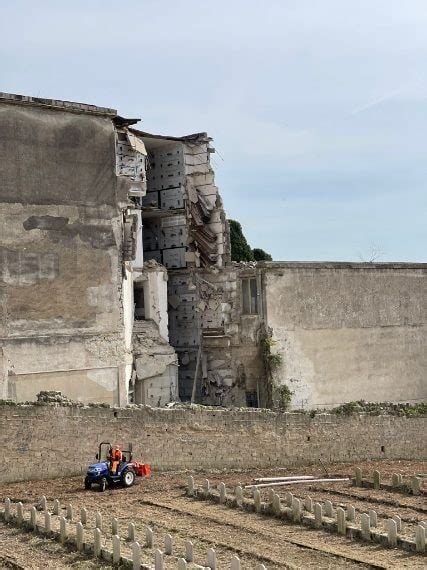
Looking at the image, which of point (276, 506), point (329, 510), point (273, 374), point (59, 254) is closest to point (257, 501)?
point (276, 506)

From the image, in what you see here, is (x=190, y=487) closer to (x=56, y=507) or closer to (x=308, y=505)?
(x=308, y=505)

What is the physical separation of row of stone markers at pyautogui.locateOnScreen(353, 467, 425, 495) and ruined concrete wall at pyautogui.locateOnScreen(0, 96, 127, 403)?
9568 millimetres

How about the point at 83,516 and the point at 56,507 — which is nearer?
the point at 83,516

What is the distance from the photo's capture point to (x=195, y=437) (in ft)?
84.4

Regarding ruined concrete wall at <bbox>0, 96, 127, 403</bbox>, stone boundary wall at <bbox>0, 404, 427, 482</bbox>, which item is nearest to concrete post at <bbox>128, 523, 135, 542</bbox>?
stone boundary wall at <bbox>0, 404, 427, 482</bbox>

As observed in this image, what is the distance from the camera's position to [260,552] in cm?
1667

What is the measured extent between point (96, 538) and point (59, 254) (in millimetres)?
13814

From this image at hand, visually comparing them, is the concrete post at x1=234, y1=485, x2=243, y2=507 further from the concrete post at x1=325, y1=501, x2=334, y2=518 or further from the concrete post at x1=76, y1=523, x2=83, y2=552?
the concrete post at x1=76, y1=523, x2=83, y2=552

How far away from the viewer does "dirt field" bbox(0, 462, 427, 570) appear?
16188mm

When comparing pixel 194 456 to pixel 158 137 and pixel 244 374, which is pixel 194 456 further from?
pixel 158 137

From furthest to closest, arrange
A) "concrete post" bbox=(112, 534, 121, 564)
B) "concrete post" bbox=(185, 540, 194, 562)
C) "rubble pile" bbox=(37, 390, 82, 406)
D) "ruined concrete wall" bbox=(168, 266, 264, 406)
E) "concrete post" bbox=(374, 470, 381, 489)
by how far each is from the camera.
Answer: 1. "ruined concrete wall" bbox=(168, 266, 264, 406)
2. "rubble pile" bbox=(37, 390, 82, 406)
3. "concrete post" bbox=(374, 470, 381, 489)
4. "concrete post" bbox=(185, 540, 194, 562)
5. "concrete post" bbox=(112, 534, 121, 564)

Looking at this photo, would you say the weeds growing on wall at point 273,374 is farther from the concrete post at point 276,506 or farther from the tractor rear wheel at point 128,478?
the concrete post at point 276,506

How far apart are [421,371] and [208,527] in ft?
66.7

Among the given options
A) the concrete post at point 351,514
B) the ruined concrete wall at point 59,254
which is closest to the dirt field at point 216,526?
the concrete post at point 351,514
